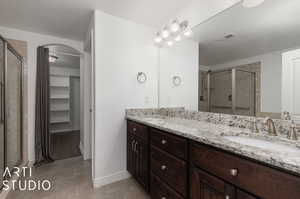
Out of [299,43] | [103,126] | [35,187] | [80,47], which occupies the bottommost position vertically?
[35,187]

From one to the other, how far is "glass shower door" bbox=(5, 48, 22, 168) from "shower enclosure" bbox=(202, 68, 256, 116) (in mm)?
2746

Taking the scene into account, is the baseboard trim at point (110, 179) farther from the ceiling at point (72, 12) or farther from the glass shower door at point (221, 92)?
the ceiling at point (72, 12)

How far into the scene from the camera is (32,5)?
176cm

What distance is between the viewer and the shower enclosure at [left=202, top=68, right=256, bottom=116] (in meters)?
1.28

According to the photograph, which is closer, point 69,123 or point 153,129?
point 153,129

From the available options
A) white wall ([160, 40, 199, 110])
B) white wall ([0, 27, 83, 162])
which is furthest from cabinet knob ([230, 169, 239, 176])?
white wall ([0, 27, 83, 162])

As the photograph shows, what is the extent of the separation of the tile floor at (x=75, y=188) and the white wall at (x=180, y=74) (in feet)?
4.25

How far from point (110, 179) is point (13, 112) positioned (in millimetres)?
1901

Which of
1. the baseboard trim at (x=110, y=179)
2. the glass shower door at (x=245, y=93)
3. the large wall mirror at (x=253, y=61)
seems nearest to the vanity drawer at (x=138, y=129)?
the baseboard trim at (x=110, y=179)

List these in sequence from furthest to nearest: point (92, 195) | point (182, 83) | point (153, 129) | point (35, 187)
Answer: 1. point (182, 83)
2. point (35, 187)
3. point (92, 195)
4. point (153, 129)

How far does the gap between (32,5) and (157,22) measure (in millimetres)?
1685

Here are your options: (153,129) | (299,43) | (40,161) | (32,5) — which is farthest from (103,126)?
(299,43)

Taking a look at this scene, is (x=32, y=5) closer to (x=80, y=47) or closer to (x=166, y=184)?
(x=80, y=47)

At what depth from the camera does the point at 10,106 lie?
7.05 feet
